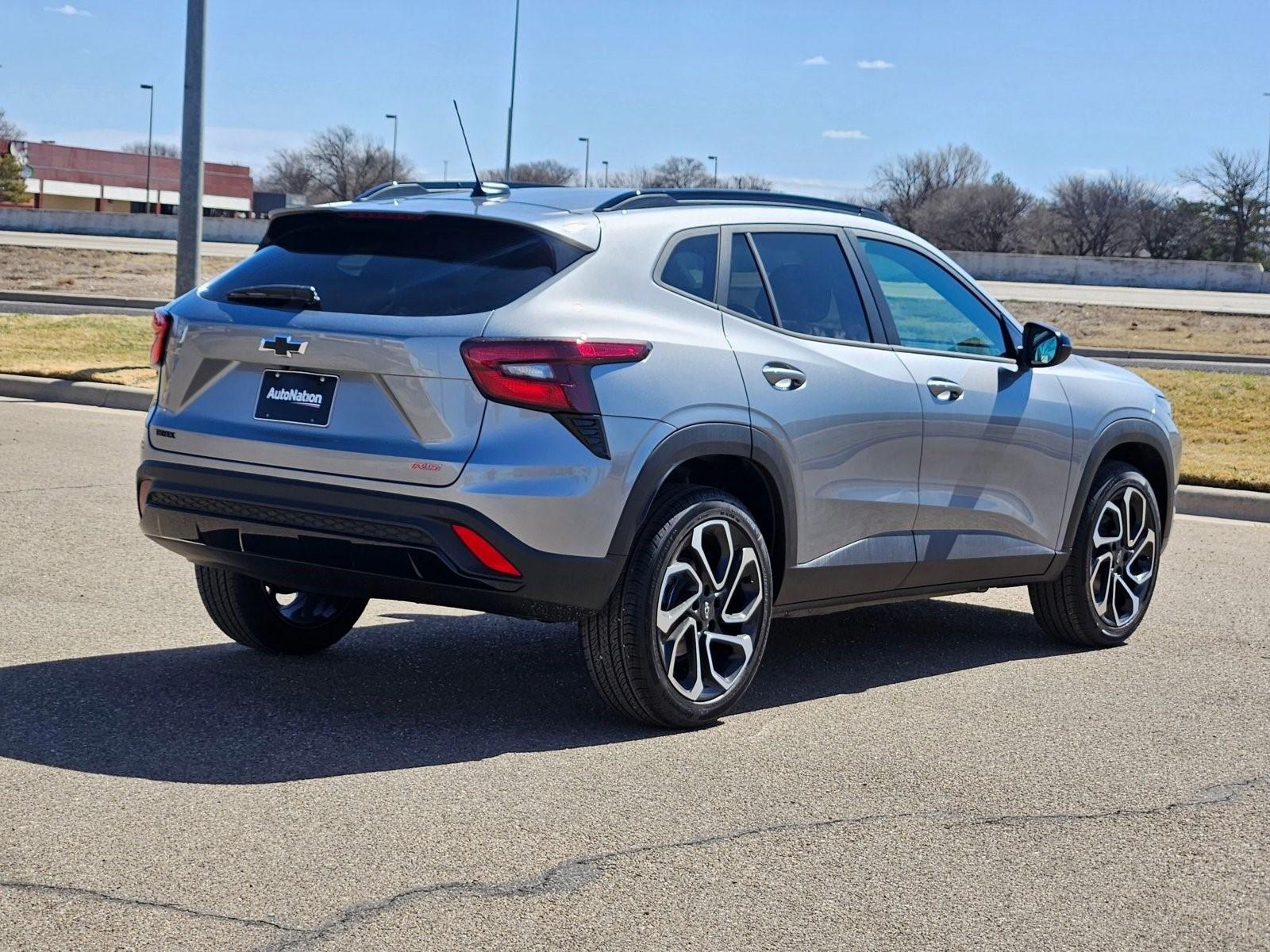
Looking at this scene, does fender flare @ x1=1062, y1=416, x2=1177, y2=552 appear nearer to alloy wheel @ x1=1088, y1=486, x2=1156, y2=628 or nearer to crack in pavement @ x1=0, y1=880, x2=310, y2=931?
alloy wheel @ x1=1088, y1=486, x2=1156, y2=628

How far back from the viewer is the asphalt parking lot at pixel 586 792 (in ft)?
12.7

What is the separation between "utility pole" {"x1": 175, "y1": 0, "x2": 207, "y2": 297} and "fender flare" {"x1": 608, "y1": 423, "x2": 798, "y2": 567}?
11956mm

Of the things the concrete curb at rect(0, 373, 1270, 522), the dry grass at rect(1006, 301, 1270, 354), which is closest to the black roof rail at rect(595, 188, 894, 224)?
the concrete curb at rect(0, 373, 1270, 522)

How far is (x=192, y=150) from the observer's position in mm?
16953

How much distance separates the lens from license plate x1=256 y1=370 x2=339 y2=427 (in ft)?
17.2

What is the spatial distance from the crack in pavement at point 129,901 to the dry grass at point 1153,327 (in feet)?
96.3

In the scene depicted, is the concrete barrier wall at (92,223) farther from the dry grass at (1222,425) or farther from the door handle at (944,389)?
the door handle at (944,389)

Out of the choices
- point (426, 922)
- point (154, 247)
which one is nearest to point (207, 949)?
point (426, 922)

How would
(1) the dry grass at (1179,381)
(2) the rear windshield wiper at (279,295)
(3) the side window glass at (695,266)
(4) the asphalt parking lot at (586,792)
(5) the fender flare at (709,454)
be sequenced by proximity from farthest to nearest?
1. (1) the dry grass at (1179,381)
2. (3) the side window glass at (695,266)
3. (2) the rear windshield wiper at (279,295)
4. (5) the fender flare at (709,454)
5. (4) the asphalt parking lot at (586,792)

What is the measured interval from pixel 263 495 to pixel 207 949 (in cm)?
196

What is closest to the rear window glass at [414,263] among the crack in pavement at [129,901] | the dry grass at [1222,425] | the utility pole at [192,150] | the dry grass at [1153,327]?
the crack in pavement at [129,901]

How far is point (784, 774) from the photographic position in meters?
5.14

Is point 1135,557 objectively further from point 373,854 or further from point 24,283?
point 24,283

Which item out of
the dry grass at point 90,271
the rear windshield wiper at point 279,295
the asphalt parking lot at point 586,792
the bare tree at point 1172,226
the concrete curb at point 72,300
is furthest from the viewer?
the bare tree at point 1172,226
